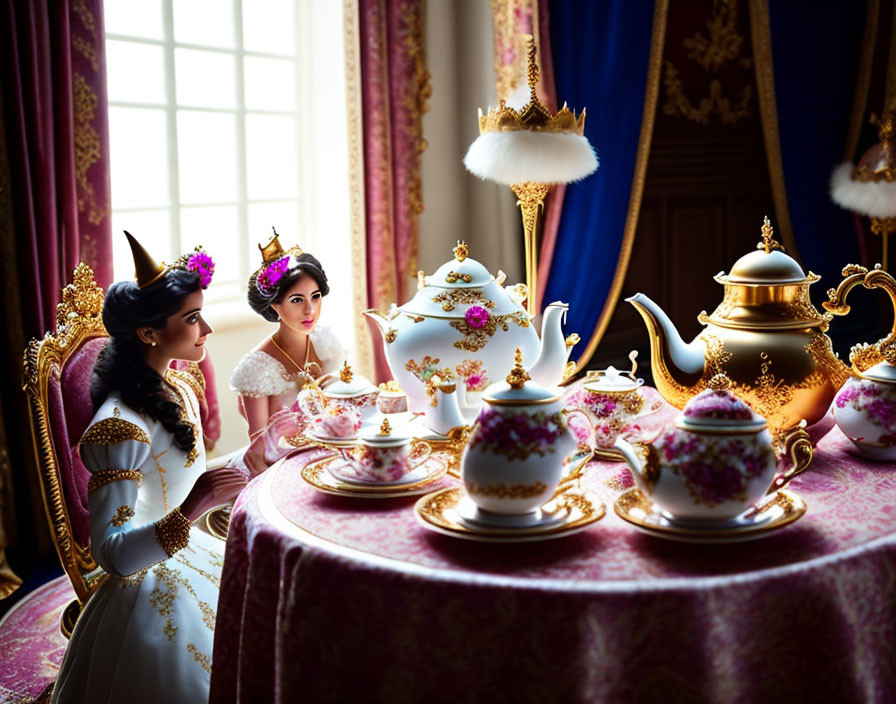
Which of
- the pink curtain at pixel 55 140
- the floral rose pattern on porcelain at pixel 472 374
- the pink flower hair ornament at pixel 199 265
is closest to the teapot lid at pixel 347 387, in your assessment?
the floral rose pattern on porcelain at pixel 472 374

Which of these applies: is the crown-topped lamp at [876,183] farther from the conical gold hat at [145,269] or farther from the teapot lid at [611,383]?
the conical gold hat at [145,269]

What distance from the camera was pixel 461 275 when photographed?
79.6 inches

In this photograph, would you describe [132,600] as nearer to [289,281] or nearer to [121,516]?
[121,516]

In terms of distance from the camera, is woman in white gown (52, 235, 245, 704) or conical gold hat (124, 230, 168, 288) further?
conical gold hat (124, 230, 168, 288)

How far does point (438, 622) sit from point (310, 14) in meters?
3.59

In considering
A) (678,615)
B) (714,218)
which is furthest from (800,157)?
(678,615)

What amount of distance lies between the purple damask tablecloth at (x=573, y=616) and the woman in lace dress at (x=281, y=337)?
1071 mm

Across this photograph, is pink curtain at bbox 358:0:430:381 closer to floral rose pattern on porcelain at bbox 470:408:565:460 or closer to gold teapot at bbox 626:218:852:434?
gold teapot at bbox 626:218:852:434

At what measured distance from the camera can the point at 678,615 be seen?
1271 mm

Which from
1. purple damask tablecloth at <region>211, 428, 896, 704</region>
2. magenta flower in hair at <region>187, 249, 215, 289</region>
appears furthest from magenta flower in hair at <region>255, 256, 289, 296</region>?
purple damask tablecloth at <region>211, 428, 896, 704</region>

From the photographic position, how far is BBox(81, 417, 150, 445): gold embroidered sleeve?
1796 millimetres

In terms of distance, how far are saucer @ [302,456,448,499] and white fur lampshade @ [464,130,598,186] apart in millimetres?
1065

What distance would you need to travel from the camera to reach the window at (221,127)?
394 cm

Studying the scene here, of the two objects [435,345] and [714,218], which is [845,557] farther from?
[714,218]
